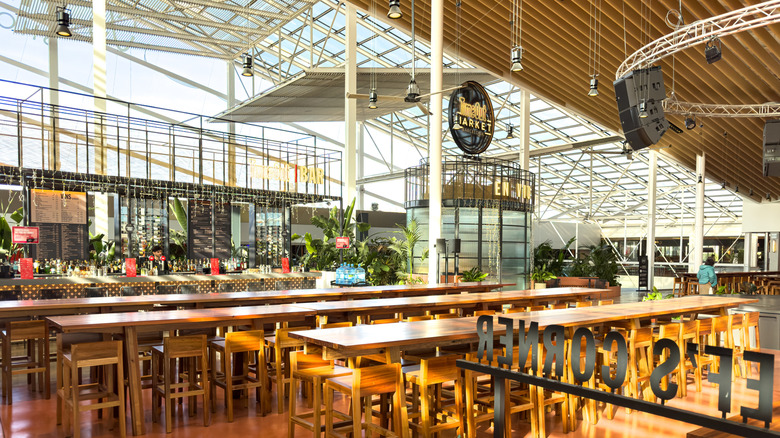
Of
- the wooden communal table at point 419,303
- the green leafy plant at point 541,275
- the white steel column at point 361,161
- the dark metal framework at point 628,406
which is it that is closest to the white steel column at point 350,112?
the green leafy plant at point 541,275

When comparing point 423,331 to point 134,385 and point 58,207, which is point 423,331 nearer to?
point 134,385

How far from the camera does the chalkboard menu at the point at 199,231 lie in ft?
41.3

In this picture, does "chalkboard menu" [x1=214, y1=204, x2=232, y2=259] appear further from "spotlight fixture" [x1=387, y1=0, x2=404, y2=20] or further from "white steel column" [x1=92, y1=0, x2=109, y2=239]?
"spotlight fixture" [x1=387, y1=0, x2=404, y2=20]

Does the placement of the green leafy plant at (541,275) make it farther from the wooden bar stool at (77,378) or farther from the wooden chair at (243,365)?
the wooden bar stool at (77,378)

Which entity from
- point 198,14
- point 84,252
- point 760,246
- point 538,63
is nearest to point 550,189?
point 760,246

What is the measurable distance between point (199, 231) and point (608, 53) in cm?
974

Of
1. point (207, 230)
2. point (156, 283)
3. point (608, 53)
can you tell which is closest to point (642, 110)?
point (608, 53)

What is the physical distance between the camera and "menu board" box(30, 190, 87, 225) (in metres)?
10.5

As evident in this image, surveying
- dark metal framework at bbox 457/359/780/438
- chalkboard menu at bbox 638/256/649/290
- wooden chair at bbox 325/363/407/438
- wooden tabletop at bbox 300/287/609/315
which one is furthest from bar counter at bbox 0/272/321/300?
chalkboard menu at bbox 638/256/649/290

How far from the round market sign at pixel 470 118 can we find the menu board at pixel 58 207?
24.3ft

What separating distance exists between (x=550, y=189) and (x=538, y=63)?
679 inches

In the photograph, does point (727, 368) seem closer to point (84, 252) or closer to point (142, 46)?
point (84, 252)

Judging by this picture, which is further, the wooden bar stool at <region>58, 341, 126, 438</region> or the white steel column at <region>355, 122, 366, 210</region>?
the white steel column at <region>355, 122, 366, 210</region>

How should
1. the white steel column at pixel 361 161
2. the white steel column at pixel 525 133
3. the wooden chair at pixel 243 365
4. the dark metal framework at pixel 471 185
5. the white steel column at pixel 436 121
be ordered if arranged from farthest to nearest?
the white steel column at pixel 361 161 → the white steel column at pixel 525 133 → the dark metal framework at pixel 471 185 → the white steel column at pixel 436 121 → the wooden chair at pixel 243 365
